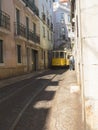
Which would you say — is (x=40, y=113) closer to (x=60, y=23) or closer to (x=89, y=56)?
(x=89, y=56)

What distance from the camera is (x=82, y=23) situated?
471 centimetres

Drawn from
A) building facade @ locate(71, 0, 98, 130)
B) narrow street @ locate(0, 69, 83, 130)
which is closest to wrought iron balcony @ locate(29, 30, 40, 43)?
narrow street @ locate(0, 69, 83, 130)

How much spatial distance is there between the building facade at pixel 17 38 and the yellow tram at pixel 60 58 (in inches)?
349

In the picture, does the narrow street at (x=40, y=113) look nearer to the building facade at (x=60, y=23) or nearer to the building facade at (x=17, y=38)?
the building facade at (x=17, y=38)

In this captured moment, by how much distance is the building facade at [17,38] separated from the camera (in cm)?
2402

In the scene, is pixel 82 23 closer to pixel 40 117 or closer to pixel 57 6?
pixel 40 117

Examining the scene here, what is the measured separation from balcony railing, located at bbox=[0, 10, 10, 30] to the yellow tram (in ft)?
74.6

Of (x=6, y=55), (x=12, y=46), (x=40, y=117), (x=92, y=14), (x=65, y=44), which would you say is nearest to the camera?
(x=92, y=14)

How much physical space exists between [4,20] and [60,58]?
24183mm

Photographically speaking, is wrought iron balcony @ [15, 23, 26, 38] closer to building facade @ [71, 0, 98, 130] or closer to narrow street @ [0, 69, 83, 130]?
narrow street @ [0, 69, 83, 130]

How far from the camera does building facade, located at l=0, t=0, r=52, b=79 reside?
78.8 ft

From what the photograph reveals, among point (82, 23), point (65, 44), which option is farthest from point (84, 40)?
point (65, 44)

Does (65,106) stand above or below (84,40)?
below

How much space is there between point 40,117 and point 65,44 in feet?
172
